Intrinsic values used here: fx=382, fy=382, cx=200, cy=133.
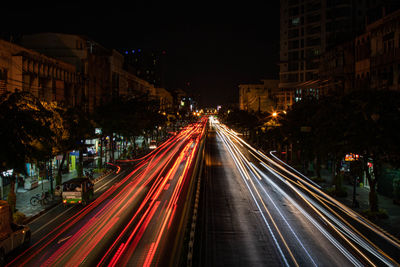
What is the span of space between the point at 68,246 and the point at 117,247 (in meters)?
2.09

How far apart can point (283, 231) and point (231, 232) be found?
2.54 m

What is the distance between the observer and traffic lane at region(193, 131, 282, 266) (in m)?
14.9

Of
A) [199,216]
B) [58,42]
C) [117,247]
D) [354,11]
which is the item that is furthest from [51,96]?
[354,11]

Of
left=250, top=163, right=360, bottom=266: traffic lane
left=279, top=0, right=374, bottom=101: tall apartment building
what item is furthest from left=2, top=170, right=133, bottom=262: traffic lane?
left=279, top=0, right=374, bottom=101: tall apartment building

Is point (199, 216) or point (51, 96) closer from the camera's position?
point (199, 216)

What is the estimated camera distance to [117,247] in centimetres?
1575

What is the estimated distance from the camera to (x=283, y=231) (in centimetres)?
1869

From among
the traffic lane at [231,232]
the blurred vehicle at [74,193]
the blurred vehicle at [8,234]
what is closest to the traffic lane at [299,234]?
the traffic lane at [231,232]

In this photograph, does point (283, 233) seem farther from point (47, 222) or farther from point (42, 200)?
point (42, 200)

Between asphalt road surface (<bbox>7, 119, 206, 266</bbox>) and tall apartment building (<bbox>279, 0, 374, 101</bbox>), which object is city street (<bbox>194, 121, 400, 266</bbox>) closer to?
asphalt road surface (<bbox>7, 119, 206, 266</bbox>)

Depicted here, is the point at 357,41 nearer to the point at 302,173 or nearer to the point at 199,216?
the point at 302,173

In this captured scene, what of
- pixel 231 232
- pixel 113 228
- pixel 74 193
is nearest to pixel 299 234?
pixel 231 232

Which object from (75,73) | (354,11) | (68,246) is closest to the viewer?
(68,246)

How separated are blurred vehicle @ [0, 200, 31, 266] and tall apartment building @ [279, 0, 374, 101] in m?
75.7
